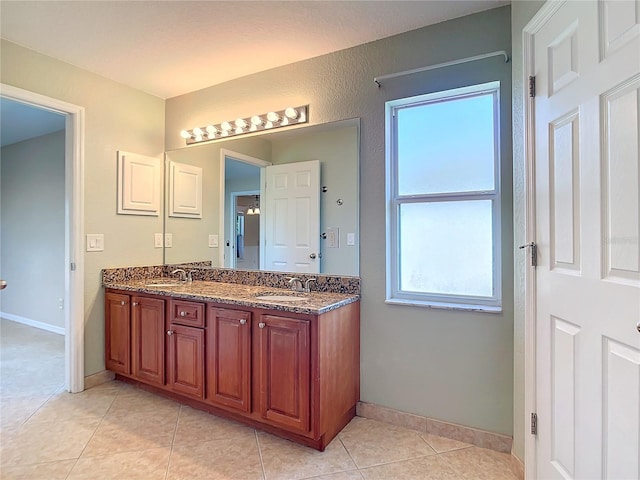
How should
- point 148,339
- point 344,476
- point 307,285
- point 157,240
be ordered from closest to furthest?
point 344,476 → point 307,285 → point 148,339 → point 157,240

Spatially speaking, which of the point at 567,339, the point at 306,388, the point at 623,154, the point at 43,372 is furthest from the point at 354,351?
the point at 43,372

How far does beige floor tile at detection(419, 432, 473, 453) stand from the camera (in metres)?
1.86

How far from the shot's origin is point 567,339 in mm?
1312

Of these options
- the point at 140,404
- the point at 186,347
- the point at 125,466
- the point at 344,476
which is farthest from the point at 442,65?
the point at 140,404

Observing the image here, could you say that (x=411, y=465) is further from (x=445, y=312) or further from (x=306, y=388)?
(x=445, y=312)

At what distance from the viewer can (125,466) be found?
5.59 ft

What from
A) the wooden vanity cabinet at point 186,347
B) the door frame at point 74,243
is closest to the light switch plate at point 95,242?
the door frame at point 74,243

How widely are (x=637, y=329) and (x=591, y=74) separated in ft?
2.83

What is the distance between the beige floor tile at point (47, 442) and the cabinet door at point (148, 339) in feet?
1.39

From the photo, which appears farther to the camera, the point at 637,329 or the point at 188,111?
the point at 188,111

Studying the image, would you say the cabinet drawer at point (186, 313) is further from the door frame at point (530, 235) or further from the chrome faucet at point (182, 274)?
the door frame at point (530, 235)

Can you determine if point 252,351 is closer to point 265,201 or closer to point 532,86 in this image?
point 265,201

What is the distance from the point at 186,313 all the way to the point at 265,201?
0.98 meters

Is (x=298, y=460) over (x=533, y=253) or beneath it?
beneath
